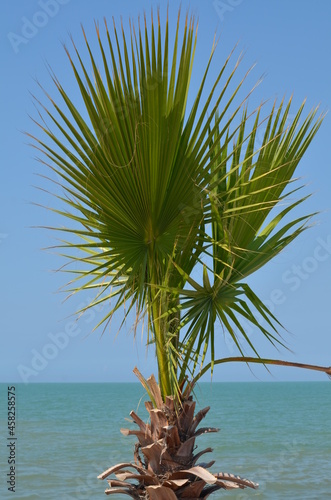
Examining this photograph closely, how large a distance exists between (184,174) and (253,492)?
8.41m

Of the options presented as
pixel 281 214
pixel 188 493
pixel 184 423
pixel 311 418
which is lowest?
pixel 311 418

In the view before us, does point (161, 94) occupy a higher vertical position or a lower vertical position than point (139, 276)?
higher

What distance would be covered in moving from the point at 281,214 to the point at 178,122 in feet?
3.85

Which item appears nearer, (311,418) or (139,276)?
(139,276)

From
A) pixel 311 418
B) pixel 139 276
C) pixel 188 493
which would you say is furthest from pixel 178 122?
pixel 311 418

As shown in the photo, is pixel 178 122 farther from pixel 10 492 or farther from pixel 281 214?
pixel 10 492

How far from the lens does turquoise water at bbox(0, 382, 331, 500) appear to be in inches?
466

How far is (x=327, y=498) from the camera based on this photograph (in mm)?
10664

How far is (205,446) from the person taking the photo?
19.0 metres

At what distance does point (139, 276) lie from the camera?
14.8 feet

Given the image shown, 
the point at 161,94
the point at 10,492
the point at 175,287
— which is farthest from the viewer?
the point at 10,492

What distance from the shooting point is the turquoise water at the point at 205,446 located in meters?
11.8

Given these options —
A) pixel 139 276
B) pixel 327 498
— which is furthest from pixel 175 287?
pixel 327 498

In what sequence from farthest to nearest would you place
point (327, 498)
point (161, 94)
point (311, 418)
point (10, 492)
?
point (311, 418) < point (10, 492) < point (327, 498) < point (161, 94)
